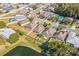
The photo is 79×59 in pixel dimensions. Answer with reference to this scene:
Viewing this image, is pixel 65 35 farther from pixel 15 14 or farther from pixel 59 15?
pixel 15 14

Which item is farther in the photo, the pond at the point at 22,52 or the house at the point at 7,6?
the house at the point at 7,6

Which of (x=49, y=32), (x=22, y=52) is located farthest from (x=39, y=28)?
(x=22, y=52)

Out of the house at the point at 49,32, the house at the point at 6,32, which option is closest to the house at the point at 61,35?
the house at the point at 49,32

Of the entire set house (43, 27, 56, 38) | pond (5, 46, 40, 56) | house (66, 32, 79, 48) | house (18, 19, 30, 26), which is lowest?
pond (5, 46, 40, 56)

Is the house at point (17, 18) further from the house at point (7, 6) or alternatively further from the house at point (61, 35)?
the house at point (61, 35)

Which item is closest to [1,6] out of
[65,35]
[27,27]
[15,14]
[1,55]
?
[15,14]

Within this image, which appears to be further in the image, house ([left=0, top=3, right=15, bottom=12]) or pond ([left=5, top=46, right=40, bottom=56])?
house ([left=0, top=3, right=15, bottom=12])

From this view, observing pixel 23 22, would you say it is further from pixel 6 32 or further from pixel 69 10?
pixel 69 10

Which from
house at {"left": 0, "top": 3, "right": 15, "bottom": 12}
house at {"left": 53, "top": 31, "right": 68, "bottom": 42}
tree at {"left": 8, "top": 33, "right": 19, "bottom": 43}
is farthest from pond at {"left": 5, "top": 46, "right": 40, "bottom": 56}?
house at {"left": 0, "top": 3, "right": 15, "bottom": 12}

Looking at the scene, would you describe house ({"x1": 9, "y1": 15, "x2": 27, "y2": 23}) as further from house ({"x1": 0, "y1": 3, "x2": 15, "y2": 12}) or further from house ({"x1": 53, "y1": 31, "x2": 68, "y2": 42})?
house ({"x1": 53, "y1": 31, "x2": 68, "y2": 42})
